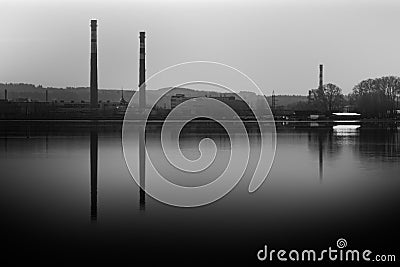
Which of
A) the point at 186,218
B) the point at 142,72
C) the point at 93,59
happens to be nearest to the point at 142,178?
the point at 186,218

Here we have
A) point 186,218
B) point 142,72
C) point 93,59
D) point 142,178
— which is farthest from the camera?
point 142,72

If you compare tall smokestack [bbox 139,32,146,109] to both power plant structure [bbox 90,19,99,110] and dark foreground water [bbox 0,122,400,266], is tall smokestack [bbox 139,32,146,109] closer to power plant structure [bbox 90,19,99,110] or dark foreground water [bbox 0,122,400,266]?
power plant structure [bbox 90,19,99,110]

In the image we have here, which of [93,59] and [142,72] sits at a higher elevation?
[93,59]

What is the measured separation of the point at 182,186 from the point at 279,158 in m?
8.27

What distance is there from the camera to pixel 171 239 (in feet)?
27.3

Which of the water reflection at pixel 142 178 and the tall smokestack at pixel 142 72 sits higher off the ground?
the tall smokestack at pixel 142 72

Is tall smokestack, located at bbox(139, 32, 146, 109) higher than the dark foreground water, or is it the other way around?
tall smokestack, located at bbox(139, 32, 146, 109)

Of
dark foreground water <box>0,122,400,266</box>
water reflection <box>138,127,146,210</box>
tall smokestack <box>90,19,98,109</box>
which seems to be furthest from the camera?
tall smokestack <box>90,19,98,109</box>

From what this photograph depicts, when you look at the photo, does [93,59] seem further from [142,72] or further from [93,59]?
[142,72]

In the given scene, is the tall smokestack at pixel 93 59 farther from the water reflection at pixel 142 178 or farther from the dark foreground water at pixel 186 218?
the dark foreground water at pixel 186 218

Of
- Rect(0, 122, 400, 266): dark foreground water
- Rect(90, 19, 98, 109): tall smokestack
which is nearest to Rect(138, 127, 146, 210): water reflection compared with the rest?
Rect(0, 122, 400, 266): dark foreground water

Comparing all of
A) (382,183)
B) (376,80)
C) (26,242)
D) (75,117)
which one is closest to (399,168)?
(382,183)

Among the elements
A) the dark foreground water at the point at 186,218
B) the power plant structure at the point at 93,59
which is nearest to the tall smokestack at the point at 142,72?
the power plant structure at the point at 93,59

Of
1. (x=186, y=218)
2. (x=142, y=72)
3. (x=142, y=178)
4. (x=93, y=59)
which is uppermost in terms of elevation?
(x=93, y=59)
